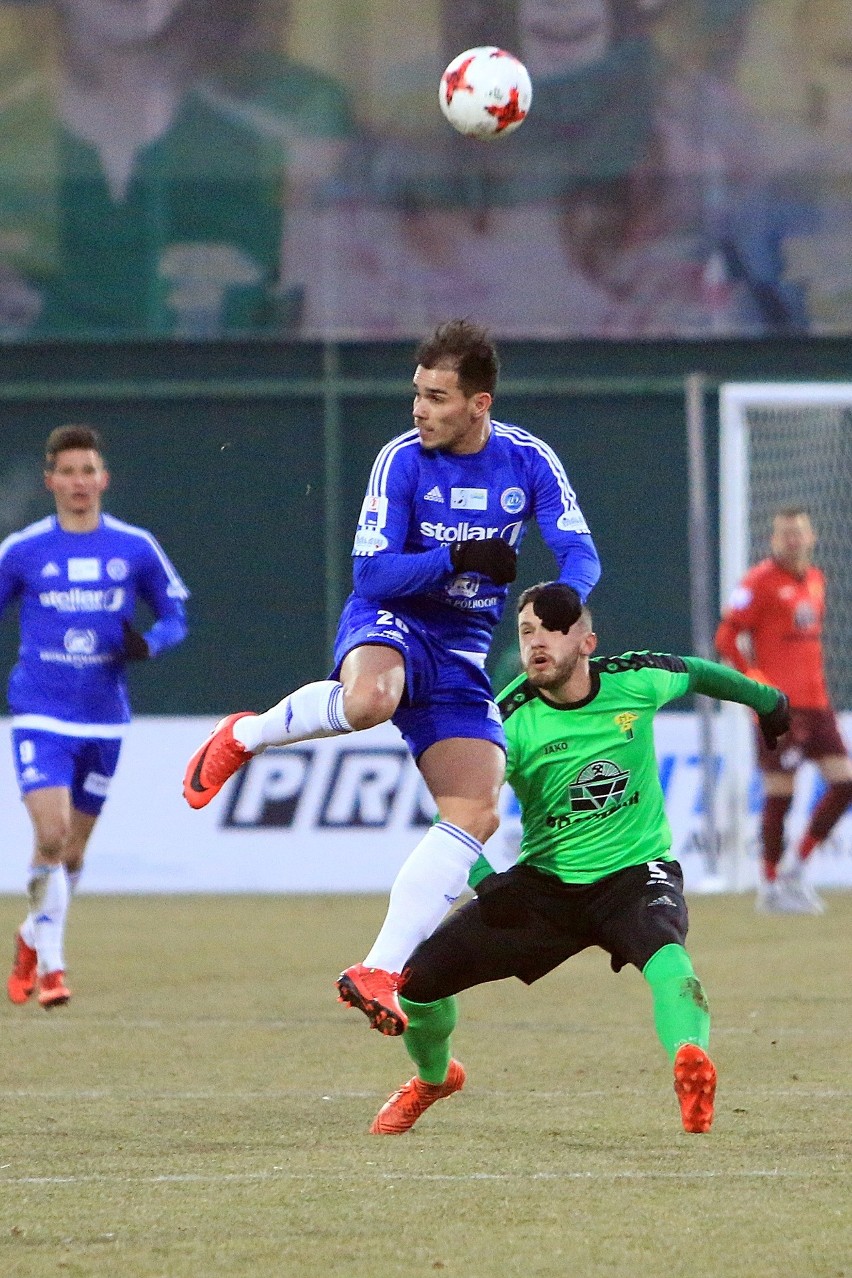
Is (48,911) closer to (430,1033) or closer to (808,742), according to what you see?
(430,1033)

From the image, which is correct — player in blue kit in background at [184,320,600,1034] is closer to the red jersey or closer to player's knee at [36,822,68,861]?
player's knee at [36,822,68,861]

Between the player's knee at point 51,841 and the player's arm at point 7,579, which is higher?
the player's arm at point 7,579

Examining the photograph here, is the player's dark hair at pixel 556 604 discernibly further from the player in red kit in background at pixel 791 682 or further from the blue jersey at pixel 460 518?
the player in red kit in background at pixel 791 682

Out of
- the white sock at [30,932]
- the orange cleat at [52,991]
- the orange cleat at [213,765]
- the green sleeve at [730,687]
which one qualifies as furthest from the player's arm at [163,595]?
the green sleeve at [730,687]

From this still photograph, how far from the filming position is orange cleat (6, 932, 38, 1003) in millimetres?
9547

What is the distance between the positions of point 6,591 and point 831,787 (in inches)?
230

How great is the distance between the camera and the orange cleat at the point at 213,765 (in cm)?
643

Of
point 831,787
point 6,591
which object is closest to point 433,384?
point 6,591

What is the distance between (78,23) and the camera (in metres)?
17.6

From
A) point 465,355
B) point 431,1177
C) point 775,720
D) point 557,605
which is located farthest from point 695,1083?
point 465,355

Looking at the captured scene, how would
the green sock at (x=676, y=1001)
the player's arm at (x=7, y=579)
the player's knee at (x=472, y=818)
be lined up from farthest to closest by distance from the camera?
1. the player's arm at (x=7, y=579)
2. the player's knee at (x=472, y=818)
3. the green sock at (x=676, y=1001)

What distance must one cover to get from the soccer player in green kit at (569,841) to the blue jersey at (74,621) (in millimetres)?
3678

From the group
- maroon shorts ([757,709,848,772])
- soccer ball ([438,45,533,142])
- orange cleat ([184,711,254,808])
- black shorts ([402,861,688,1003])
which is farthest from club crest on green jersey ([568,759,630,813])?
maroon shorts ([757,709,848,772])

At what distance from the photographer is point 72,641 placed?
386 inches
